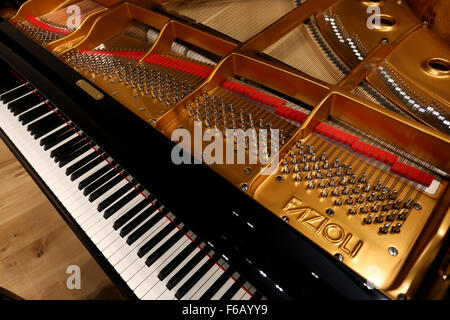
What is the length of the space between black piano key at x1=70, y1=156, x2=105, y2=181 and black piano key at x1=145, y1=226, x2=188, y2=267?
0.74 meters

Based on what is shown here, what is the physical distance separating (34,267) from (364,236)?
2.79 metres

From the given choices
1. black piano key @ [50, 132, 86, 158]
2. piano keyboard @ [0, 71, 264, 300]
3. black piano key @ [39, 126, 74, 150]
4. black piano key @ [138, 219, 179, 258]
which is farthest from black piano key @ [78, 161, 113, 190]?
black piano key @ [138, 219, 179, 258]

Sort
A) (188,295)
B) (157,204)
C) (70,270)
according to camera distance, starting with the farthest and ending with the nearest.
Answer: (70,270) < (157,204) < (188,295)

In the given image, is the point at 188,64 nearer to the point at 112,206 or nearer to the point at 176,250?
the point at 112,206

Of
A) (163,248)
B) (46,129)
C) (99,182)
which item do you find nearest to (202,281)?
(163,248)

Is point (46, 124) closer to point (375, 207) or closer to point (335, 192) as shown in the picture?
point (335, 192)

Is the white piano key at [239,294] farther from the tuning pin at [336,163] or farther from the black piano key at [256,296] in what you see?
the tuning pin at [336,163]

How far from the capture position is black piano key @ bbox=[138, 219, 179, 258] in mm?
1517

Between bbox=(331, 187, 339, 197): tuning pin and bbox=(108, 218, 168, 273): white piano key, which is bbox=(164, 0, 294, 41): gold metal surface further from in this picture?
bbox=(108, 218, 168, 273): white piano key

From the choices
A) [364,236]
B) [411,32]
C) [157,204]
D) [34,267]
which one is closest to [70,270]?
[34,267]

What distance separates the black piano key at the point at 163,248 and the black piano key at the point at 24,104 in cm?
154

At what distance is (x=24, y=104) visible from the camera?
7.77 ft

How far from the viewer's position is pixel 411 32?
2156 millimetres

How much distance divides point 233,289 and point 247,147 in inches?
28.0
